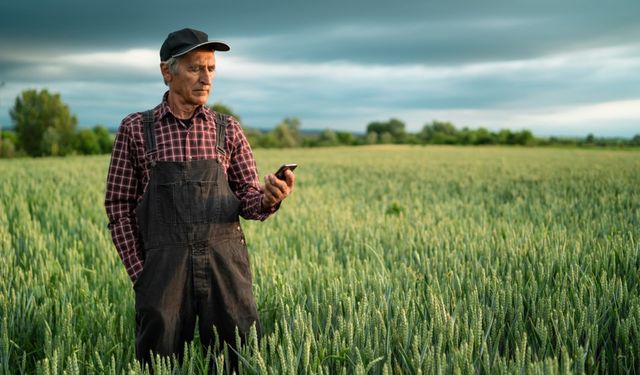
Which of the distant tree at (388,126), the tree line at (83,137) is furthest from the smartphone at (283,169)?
the distant tree at (388,126)

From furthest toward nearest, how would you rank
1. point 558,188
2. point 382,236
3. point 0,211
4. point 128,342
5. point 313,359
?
1. point 558,188
2. point 0,211
3. point 382,236
4. point 128,342
5. point 313,359

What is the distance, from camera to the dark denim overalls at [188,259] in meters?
2.48

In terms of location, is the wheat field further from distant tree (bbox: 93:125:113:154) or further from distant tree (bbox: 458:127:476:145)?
distant tree (bbox: 93:125:113:154)

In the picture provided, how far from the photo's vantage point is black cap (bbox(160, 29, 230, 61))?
8.24 ft

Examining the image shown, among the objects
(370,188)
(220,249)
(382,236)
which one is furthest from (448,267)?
(370,188)

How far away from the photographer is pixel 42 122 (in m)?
78.5

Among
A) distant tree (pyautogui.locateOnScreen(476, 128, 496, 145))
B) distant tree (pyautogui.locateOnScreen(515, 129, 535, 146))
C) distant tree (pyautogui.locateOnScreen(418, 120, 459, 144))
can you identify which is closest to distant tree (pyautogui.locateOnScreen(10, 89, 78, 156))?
distant tree (pyautogui.locateOnScreen(418, 120, 459, 144))

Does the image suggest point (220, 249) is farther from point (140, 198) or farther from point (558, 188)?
point (558, 188)

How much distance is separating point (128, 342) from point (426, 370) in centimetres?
174

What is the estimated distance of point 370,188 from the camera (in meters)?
12.1

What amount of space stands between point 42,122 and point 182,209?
85.2 m

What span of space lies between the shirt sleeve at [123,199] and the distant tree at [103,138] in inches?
3217

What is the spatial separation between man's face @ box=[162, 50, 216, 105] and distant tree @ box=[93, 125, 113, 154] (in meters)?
82.0

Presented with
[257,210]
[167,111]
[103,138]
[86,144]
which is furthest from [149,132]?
[103,138]
